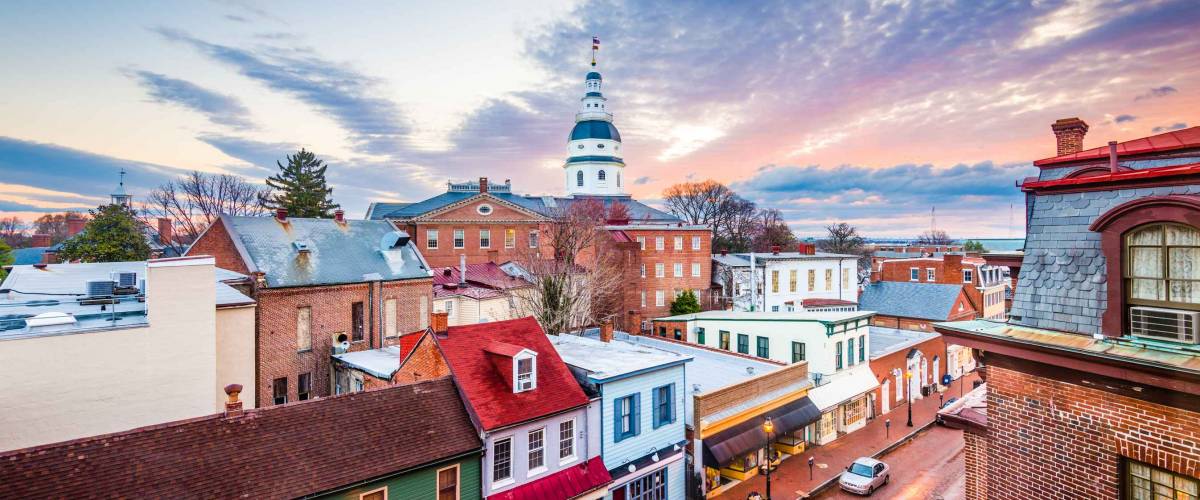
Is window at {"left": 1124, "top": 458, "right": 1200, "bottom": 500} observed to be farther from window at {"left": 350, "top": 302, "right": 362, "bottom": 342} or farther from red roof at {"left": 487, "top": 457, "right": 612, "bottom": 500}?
window at {"left": 350, "top": 302, "right": 362, "bottom": 342}

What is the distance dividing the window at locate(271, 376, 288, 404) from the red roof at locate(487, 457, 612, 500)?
16049 millimetres

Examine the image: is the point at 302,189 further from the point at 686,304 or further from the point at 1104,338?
the point at 1104,338

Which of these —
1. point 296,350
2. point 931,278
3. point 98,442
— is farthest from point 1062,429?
point 931,278

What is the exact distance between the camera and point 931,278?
48812 millimetres

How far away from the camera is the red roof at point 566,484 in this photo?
15172 mm

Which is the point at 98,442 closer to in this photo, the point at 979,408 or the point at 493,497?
the point at 493,497

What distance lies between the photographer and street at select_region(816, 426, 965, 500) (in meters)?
21.8

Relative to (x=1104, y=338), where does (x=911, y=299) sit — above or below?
below

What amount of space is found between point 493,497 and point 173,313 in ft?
39.4

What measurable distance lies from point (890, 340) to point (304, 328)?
3581 centimetres

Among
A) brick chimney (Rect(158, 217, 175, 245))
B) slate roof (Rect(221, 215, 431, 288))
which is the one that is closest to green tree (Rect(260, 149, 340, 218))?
brick chimney (Rect(158, 217, 175, 245))

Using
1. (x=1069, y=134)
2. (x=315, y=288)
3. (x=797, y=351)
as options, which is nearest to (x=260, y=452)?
(x=315, y=288)

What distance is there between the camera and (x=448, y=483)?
46.4 feet

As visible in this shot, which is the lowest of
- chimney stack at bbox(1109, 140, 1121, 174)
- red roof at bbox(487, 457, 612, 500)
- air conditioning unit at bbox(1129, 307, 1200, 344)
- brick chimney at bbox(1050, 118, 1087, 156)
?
red roof at bbox(487, 457, 612, 500)
